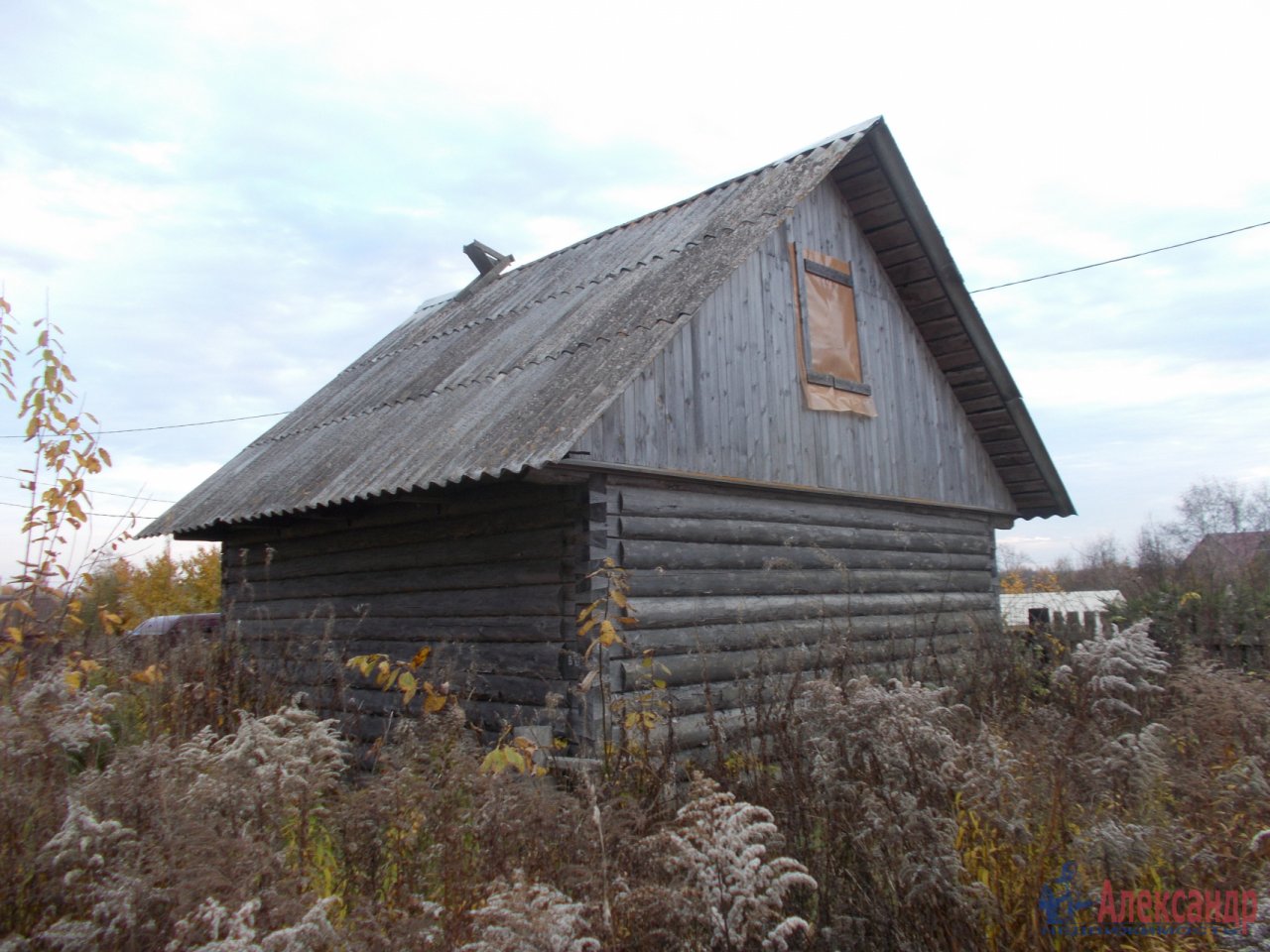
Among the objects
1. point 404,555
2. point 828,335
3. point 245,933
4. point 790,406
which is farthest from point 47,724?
point 828,335

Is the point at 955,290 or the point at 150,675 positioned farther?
the point at 955,290

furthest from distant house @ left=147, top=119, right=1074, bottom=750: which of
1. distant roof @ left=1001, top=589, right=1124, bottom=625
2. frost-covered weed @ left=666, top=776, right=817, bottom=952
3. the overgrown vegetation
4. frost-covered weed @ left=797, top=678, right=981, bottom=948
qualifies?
distant roof @ left=1001, top=589, right=1124, bottom=625

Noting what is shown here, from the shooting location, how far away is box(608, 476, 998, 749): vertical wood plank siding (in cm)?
725

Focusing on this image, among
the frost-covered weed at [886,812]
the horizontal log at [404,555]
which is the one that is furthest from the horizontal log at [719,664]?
the frost-covered weed at [886,812]

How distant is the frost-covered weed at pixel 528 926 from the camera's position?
2.44 meters

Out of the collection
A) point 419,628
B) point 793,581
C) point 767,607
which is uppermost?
point 793,581

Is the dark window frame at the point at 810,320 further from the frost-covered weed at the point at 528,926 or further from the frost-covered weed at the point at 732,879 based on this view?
the frost-covered weed at the point at 528,926

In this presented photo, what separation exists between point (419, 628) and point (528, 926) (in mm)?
6353

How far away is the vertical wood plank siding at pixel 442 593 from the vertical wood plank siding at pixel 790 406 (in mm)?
957

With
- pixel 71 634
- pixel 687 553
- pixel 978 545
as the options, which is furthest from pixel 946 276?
pixel 71 634

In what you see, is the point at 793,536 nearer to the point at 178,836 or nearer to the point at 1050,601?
the point at 178,836

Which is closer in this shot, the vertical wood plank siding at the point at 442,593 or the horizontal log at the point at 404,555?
the vertical wood plank siding at the point at 442,593

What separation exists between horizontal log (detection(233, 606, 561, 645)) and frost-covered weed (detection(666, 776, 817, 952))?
3.99 m

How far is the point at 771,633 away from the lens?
830 cm
